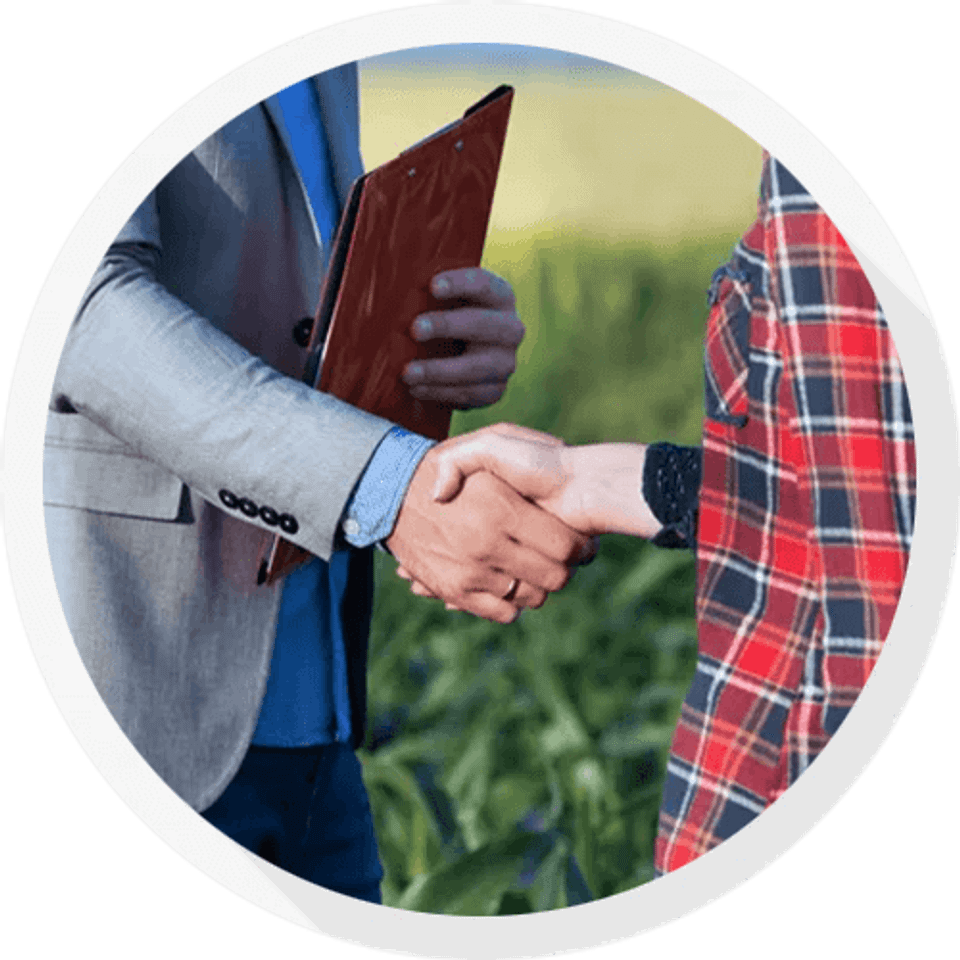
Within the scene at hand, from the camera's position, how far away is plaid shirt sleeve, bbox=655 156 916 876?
3.90ft

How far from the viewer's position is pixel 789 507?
1.22 metres

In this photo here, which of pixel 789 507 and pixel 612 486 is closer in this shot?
pixel 789 507

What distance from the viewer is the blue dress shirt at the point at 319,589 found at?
1317mm

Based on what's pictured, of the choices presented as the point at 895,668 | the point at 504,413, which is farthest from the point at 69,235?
the point at 895,668

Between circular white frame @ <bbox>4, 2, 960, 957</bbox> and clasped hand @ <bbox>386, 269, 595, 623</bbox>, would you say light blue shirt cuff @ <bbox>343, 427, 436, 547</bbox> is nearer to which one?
clasped hand @ <bbox>386, 269, 595, 623</bbox>

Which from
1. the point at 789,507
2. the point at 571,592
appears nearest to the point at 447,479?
the point at 571,592

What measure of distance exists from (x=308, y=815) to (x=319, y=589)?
229 mm

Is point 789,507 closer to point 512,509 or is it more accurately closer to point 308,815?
point 512,509

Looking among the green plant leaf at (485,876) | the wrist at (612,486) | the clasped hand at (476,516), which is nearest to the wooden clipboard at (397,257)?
the clasped hand at (476,516)

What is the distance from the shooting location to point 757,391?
3.98 ft

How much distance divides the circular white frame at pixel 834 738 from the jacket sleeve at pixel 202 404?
31 mm

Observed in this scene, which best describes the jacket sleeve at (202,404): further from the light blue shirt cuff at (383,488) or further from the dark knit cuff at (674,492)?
the dark knit cuff at (674,492)

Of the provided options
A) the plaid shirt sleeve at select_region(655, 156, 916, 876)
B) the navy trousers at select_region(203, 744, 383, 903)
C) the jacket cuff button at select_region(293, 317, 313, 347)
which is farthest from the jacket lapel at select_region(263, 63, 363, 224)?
the navy trousers at select_region(203, 744, 383, 903)

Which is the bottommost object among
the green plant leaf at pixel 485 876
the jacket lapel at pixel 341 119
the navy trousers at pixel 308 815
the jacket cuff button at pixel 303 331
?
the green plant leaf at pixel 485 876
